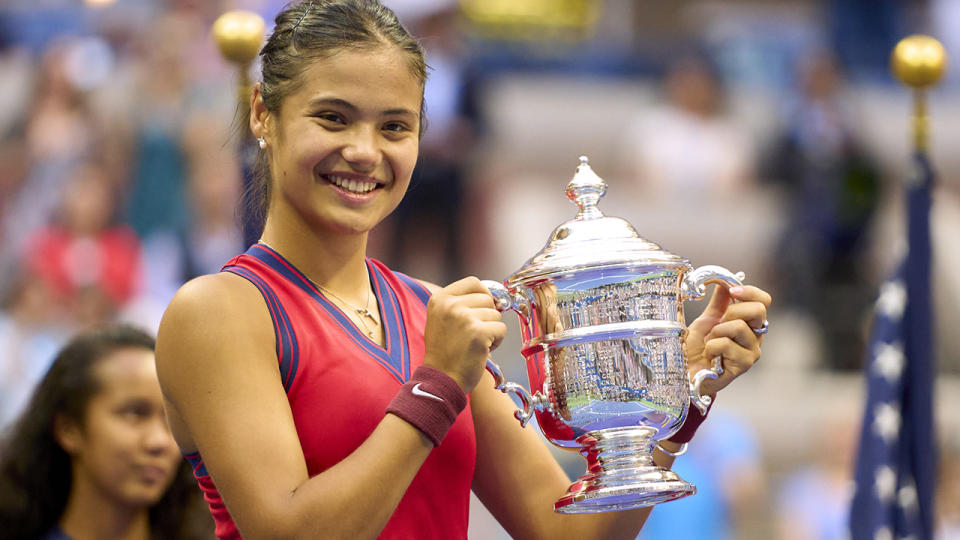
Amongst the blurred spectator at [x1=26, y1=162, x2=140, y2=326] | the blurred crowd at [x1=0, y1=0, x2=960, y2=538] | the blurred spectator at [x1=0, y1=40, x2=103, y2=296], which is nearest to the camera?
the blurred crowd at [x1=0, y1=0, x2=960, y2=538]

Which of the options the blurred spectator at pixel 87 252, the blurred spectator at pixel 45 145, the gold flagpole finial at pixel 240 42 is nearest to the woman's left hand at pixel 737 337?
the gold flagpole finial at pixel 240 42

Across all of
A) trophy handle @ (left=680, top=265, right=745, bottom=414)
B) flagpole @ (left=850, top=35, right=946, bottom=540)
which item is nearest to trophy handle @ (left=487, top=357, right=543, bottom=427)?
trophy handle @ (left=680, top=265, right=745, bottom=414)

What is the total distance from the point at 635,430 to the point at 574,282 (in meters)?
0.21

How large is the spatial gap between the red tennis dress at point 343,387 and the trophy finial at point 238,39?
915mm

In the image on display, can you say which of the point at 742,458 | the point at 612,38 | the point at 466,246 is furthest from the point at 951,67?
the point at 742,458

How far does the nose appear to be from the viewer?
1.73 meters

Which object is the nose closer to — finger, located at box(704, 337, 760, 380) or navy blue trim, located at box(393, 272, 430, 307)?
navy blue trim, located at box(393, 272, 430, 307)

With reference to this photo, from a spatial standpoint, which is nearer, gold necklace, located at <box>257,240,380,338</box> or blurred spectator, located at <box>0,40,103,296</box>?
gold necklace, located at <box>257,240,380,338</box>

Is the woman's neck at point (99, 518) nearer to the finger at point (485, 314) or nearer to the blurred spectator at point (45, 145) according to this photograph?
the finger at point (485, 314)

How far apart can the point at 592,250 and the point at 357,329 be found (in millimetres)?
331

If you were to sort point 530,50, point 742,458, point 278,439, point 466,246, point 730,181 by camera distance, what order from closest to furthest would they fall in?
point 278,439
point 742,458
point 466,246
point 730,181
point 530,50

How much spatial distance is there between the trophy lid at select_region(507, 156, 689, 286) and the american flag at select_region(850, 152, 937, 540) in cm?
154

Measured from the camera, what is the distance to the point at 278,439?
63.7 inches

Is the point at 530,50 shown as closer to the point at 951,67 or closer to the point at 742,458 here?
the point at 951,67
